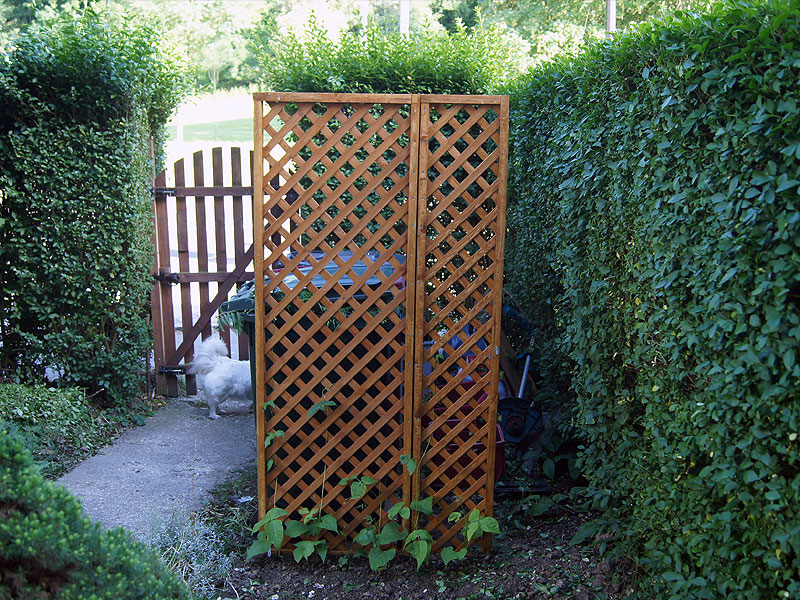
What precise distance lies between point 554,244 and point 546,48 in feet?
39.4

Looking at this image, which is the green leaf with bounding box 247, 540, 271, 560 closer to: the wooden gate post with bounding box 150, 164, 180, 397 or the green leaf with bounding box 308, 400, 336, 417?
the green leaf with bounding box 308, 400, 336, 417

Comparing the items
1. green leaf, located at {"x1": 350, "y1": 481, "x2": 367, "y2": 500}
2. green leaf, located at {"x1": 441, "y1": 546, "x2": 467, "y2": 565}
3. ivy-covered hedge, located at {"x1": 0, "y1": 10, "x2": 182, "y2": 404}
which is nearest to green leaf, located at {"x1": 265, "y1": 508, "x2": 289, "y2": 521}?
green leaf, located at {"x1": 350, "y1": 481, "x2": 367, "y2": 500}

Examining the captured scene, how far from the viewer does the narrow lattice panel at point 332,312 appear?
3305 millimetres

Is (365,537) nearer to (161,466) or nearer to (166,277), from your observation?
(161,466)

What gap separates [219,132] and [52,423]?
83.1ft

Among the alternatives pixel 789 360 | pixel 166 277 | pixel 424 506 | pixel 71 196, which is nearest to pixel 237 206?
pixel 166 277

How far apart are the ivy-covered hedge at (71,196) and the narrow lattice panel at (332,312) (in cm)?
244

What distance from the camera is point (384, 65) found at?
6.04 metres

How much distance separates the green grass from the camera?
27.0 m

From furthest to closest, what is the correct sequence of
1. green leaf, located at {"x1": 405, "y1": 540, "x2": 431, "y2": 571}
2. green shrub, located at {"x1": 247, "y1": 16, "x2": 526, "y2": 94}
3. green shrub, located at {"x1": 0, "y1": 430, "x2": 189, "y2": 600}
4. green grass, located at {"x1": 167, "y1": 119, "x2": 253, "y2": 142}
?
green grass, located at {"x1": 167, "y1": 119, "x2": 253, "y2": 142}
green shrub, located at {"x1": 247, "y1": 16, "x2": 526, "y2": 94}
green leaf, located at {"x1": 405, "y1": 540, "x2": 431, "y2": 571}
green shrub, located at {"x1": 0, "y1": 430, "x2": 189, "y2": 600}

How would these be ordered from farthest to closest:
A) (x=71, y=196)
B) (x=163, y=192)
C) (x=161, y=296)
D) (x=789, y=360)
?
1. (x=161, y=296)
2. (x=163, y=192)
3. (x=71, y=196)
4. (x=789, y=360)

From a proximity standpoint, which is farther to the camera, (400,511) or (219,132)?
(219,132)

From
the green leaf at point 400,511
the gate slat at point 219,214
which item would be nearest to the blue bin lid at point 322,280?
the green leaf at point 400,511

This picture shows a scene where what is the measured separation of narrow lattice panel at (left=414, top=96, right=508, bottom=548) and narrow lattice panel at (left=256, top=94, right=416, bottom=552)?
98 mm
